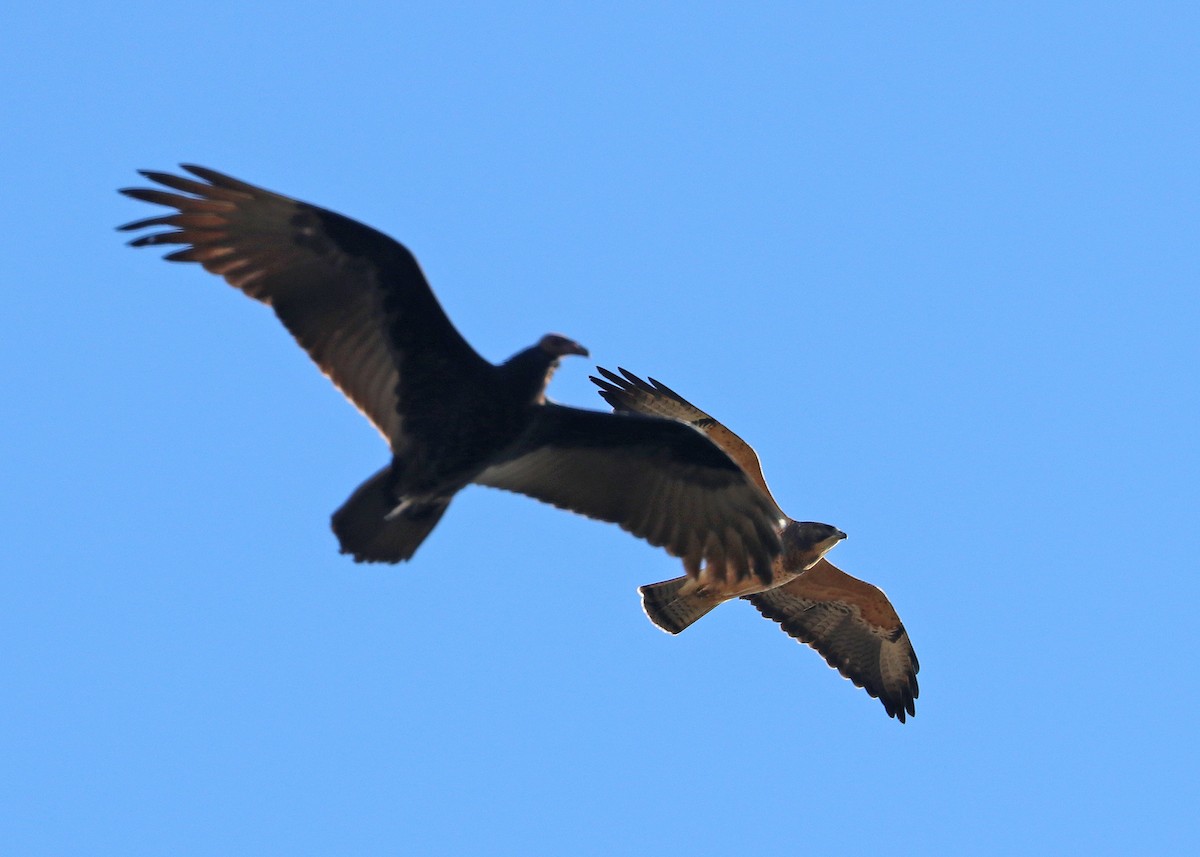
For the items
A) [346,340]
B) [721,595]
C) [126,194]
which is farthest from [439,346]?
[721,595]

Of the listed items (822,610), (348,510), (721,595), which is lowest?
(348,510)

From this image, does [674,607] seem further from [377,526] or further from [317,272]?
[317,272]

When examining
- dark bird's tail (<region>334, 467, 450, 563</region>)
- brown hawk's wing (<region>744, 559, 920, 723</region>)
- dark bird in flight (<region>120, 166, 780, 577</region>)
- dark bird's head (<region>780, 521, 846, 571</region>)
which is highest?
brown hawk's wing (<region>744, 559, 920, 723</region>)

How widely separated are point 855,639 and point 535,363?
6.24 metres

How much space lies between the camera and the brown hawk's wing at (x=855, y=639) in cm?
1501

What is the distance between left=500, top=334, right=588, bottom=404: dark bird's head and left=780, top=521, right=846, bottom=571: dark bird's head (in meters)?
3.57

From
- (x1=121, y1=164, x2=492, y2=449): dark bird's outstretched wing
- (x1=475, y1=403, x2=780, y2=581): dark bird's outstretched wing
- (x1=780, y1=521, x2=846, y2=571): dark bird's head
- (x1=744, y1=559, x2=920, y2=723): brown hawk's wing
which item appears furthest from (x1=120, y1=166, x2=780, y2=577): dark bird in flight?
(x1=744, y1=559, x2=920, y2=723): brown hawk's wing

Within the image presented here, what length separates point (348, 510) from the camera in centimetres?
988

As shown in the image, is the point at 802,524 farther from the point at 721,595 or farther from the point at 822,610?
the point at 822,610

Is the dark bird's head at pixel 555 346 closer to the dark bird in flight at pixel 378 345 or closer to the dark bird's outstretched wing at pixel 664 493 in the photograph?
the dark bird in flight at pixel 378 345

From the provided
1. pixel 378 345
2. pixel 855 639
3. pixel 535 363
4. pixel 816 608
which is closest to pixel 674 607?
pixel 816 608

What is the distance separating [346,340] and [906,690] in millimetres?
7263

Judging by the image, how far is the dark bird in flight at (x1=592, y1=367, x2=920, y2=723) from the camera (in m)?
13.6

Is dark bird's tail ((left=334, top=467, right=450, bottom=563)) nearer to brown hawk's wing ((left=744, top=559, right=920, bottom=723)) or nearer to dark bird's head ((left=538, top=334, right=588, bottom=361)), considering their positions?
dark bird's head ((left=538, top=334, right=588, bottom=361))
